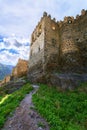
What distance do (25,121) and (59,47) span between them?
20.8 m

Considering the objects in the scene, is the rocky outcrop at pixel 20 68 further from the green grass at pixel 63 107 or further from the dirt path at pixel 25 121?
the dirt path at pixel 25 121

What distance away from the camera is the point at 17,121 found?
57.6 ft

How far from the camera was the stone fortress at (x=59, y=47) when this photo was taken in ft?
105

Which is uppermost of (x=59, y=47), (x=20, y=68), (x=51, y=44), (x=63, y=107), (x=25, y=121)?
(x=51, y=44)

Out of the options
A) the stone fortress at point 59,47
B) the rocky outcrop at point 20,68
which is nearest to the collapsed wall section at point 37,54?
the stone fortress at point 59,47

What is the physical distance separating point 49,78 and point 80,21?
504 inches

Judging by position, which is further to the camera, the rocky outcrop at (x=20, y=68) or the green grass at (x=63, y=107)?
the rocky outcrop at (x=20, y=68)

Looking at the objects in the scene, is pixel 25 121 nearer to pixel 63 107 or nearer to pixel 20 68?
pixel 63 107

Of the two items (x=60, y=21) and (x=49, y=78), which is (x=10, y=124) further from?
(x=60, y=21)

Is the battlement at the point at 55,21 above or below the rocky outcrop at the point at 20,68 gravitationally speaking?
above

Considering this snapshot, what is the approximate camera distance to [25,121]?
57.1 feet

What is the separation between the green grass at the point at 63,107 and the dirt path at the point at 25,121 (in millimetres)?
691

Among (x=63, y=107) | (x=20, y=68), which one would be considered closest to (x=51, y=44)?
(x=63, y=107)

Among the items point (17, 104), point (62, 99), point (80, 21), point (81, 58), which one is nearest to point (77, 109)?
point (62, 99)
